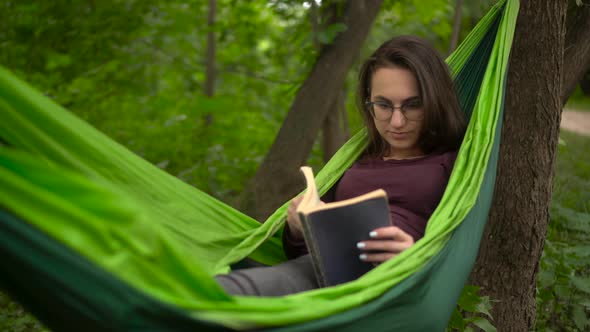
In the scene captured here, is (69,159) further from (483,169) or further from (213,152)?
(213,152)

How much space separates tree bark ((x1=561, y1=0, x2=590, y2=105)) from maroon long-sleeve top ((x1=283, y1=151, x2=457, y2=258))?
0.85m

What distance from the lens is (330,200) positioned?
204cm

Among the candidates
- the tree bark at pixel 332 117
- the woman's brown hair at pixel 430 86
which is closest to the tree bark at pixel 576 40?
the woman's brown hair at pixel 430 86

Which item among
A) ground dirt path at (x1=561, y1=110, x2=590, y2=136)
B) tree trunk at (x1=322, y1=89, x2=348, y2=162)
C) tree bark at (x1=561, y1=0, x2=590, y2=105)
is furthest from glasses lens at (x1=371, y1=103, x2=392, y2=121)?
ground dirt path at (x1=561, y1=110, x2=590, y2=136)

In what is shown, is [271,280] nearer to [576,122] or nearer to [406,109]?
[406,109]

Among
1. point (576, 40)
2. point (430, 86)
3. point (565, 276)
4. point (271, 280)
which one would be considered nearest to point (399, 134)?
point (430, 86)

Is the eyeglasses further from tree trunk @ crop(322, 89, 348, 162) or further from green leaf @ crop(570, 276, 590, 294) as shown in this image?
tree trunk @ crop(322, 89, 348, 162)

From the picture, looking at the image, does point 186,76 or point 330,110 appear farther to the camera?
point 186,76

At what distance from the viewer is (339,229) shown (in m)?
1.40

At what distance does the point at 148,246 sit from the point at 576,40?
204cm

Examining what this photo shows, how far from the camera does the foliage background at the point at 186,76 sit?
3.49 metres

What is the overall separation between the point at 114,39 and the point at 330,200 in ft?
10.7

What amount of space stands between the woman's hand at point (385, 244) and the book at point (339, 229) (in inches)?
0.6

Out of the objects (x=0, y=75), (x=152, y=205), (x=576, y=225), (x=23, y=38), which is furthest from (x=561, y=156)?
(x=0, y=75)
